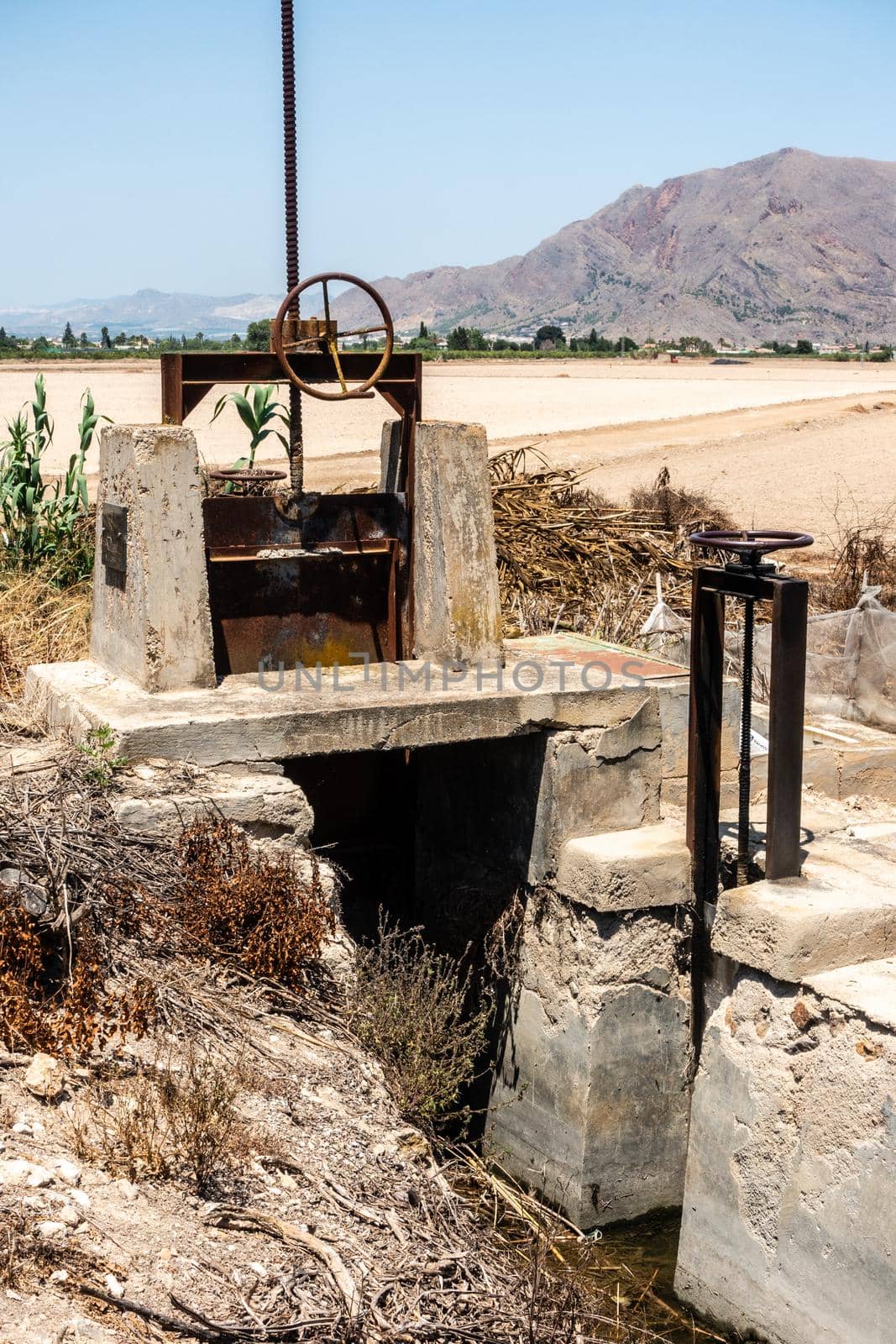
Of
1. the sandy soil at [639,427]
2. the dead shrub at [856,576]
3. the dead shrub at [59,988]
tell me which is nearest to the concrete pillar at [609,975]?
the dead shrub at [59,988]

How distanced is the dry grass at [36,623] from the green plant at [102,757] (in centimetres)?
180

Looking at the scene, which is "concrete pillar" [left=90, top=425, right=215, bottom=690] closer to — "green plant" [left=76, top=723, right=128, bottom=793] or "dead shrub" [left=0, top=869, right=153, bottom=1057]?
"green plant" [left=76, top=723, right=128, bottom=793]

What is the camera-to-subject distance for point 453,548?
671 centimetres

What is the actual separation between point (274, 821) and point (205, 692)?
796 mm

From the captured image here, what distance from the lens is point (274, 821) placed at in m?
5.66

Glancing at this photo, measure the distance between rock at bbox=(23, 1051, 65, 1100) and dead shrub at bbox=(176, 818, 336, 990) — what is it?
83 cm

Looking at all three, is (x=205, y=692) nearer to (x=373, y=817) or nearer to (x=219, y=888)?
(x=219, y=888)

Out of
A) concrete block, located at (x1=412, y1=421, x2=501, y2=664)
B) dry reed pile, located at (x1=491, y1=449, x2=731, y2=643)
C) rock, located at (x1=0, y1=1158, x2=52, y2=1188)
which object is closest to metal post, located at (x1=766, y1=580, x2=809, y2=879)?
concrete block, located at (x1=412, y1=421, x2=501, y2=664)

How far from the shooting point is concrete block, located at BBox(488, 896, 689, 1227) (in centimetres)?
646

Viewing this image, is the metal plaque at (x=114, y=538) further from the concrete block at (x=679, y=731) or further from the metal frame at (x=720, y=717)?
the concrete block at (x=679, y=731)

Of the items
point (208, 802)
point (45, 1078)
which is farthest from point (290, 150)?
point (45, 1078)

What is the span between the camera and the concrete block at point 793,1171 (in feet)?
15.9

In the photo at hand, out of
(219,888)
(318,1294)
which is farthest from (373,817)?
(318,1294)

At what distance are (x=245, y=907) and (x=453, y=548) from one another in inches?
85.1
